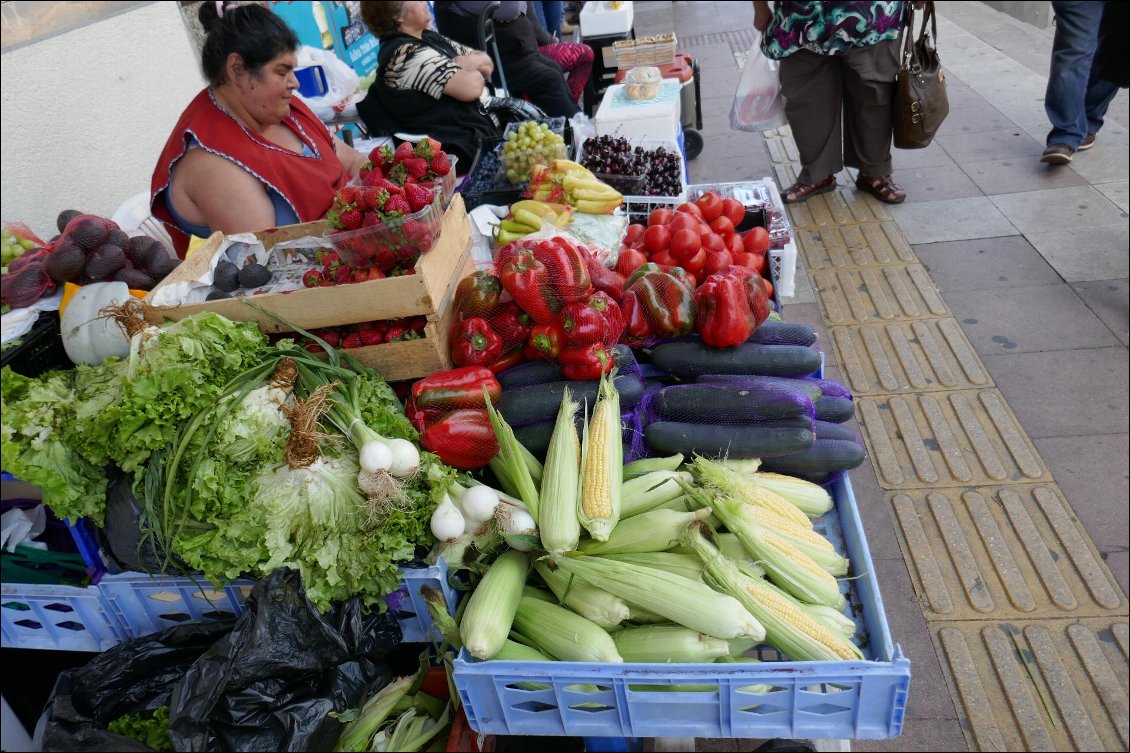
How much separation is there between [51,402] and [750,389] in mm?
2127

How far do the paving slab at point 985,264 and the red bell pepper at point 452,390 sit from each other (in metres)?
3.87

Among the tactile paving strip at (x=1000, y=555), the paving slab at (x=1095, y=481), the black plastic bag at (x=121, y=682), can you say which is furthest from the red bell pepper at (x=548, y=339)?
the paving slab at (x=1095, y=481)

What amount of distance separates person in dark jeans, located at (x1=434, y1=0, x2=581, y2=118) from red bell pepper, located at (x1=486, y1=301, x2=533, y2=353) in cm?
457

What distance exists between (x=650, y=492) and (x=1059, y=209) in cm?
523

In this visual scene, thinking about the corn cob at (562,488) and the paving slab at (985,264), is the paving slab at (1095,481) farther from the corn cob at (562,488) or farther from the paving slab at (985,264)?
the corn cob at (562,488)

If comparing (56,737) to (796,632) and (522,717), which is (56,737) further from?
(796,632)

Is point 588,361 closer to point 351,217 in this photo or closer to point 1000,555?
point 351,217

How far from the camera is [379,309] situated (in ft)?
7.54

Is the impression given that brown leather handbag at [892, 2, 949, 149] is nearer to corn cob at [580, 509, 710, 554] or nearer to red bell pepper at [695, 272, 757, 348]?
red bell pepper at [695, 272, 757, 348]

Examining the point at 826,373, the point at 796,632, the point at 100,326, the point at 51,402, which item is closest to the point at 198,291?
the point at 100,326

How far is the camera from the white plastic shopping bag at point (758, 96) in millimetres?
5934

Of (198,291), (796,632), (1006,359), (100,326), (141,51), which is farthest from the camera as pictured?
(141,51)

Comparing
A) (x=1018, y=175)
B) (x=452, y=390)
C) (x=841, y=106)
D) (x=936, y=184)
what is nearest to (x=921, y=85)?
(x=841, y=106)

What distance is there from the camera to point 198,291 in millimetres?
2467
